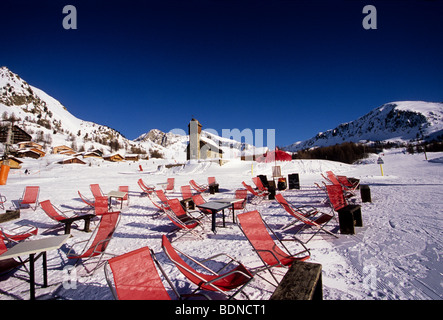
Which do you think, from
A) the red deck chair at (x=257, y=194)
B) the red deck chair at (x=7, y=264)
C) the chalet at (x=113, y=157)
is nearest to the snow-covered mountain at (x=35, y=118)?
the chalet at (x=113, y=157)

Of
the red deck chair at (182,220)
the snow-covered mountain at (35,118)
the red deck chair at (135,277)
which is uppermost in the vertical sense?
the snow-covered mountain at (35,118)

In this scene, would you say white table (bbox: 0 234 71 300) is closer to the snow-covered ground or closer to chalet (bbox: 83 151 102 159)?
the snow-covered ground

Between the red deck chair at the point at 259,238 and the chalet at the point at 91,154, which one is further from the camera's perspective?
the chalet at the point at 91,154

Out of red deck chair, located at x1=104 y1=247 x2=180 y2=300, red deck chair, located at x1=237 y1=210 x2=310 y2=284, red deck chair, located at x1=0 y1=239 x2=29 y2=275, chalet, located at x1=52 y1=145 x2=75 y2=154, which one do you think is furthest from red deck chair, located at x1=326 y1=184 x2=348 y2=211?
chalet, located at x1=52 y1=145 x2=75 y2=154

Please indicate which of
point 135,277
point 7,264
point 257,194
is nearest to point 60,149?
point 257,194

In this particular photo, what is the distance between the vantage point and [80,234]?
5.36 meters

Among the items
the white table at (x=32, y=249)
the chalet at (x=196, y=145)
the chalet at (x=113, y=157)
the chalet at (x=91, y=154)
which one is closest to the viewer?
the white table at (x=32, y=249)

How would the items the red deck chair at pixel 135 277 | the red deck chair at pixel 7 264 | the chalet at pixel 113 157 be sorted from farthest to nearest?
the chalet at pixel 113 157 → the red deck chair at pixel 7 264 → the red deck chair at pixel 135 277

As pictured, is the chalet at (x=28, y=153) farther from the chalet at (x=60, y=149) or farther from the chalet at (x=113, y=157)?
the chalet at (x=113, y=157)

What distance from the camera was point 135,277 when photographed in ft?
6.31

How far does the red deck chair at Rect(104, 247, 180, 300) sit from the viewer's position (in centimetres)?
183

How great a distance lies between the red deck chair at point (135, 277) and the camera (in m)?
1.83
